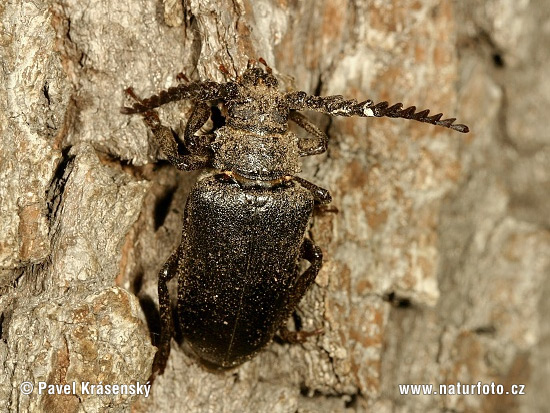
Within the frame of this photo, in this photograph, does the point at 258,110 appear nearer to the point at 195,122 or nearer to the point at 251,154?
the point at 251,154

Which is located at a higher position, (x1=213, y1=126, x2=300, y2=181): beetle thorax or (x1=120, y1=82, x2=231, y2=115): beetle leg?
(x1=120, y1=82, x2=231, y2=115): beetle leg

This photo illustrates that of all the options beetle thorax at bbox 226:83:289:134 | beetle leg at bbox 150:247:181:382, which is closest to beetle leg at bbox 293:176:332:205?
beetle thorax at bbox 226:83:289:134

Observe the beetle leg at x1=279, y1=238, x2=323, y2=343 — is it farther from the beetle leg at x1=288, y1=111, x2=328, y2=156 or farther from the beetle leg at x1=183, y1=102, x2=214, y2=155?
the beetle leg at x1=183, y1=102, x2=214, y2=155

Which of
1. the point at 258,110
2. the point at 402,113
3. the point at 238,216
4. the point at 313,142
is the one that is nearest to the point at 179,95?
the point at 258,110

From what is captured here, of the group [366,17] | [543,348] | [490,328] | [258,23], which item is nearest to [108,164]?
[258,23]

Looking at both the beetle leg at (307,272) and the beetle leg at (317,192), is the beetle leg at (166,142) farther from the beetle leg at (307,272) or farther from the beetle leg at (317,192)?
the beetle leg at (307,272)

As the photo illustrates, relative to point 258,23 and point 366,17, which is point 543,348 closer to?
Answer: point 366,17
